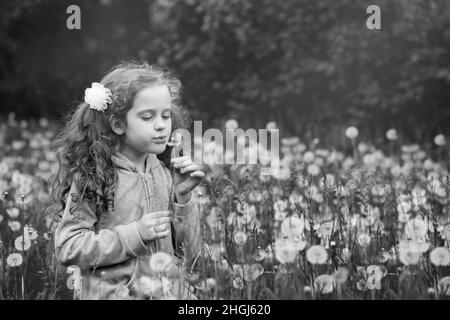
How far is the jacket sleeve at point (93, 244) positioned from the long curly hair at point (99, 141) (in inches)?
3.5

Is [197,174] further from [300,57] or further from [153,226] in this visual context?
[300,57]

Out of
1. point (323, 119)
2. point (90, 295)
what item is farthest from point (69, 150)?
point (323, 119)

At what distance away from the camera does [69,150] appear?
2248mm

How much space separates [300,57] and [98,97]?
419 centimetres

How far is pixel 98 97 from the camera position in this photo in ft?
7.16

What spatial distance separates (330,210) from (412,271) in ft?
1.54

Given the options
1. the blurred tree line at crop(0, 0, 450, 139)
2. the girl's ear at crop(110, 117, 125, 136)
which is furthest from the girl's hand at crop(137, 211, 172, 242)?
the blurred tree line at crop(0, 0, 450, 139)

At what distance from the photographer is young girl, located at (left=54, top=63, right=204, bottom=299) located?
79.4 inches

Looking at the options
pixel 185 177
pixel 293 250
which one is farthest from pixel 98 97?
pixel 293 250

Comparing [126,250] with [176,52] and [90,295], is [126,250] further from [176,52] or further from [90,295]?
[176,52]
